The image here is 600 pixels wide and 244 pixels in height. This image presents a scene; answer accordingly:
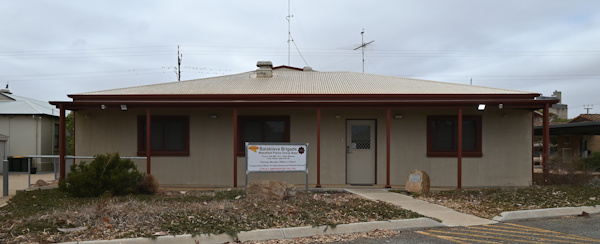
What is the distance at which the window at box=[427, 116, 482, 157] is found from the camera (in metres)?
13.7

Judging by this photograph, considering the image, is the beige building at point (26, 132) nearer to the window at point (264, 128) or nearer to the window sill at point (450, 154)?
the window at point (264, 128)

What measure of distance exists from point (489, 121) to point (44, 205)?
11.5 m

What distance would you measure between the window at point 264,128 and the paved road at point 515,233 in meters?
6.88

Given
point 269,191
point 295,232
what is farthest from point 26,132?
point 295,232

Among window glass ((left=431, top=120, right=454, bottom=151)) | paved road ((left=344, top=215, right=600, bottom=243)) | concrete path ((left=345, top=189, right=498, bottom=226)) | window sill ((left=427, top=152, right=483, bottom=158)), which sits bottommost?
paved road ((left=344, top=215, right=600, bottom=243))

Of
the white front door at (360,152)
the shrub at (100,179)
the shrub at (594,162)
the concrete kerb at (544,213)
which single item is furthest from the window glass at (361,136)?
the shrub at (594,162)

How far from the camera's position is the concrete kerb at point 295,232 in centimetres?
646

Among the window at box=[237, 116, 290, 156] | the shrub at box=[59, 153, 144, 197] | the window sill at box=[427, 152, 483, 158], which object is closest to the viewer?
the shrub at box=[59, 153, 144, 197]

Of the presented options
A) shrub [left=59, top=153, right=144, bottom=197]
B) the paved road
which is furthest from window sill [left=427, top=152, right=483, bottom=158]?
shrub [left=59, top=153, right=144, bottom=197]

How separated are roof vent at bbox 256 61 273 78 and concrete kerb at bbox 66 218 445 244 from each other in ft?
34.4

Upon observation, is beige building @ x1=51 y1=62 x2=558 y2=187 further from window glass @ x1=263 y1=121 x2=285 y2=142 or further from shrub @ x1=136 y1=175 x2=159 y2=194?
shrub @ x1=136 y1=175 x2=159 y2=194

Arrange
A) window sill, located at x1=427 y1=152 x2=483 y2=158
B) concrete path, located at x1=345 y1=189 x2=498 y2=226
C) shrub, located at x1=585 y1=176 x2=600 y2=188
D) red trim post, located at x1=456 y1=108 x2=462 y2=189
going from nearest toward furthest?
concrete path, located at x1=345 y1=189 x2=498 y2=226 < shrub, located at x1=585 y1=176 x2=600 y2=188 < red trim post, located at x1=456 y1=108 x2=462 y2=189 < window sill, located at x1=427 y1=152 x2=483 y2=158

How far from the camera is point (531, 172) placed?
13.6 m

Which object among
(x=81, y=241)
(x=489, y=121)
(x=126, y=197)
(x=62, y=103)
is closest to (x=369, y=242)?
(x=81, y=241)
